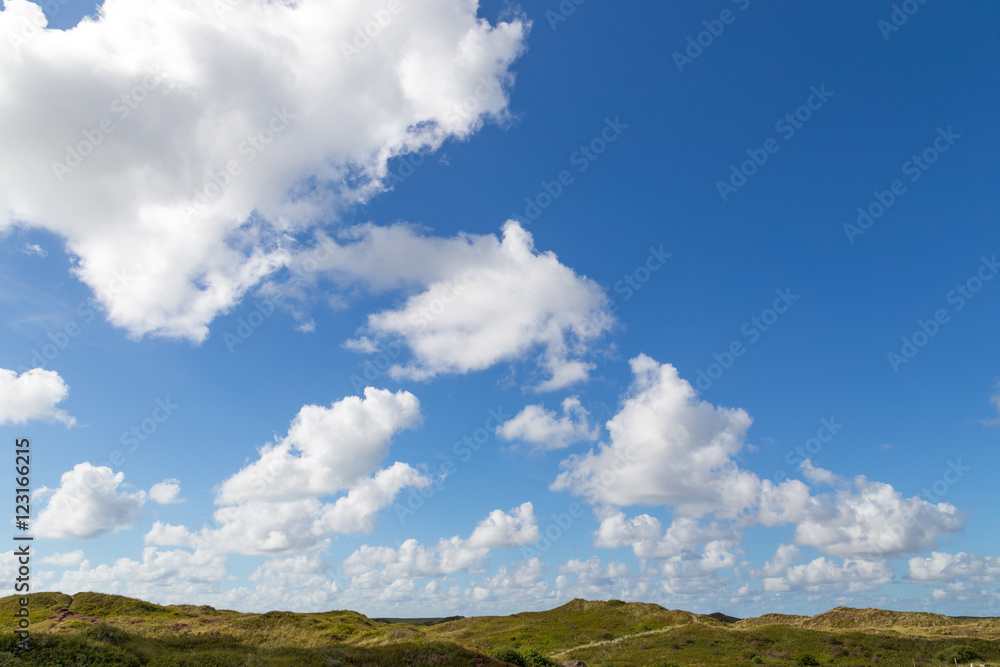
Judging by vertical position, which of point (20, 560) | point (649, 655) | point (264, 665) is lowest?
point (649, 655)

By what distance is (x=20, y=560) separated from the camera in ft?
110

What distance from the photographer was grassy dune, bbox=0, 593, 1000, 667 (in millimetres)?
44688

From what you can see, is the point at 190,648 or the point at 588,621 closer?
the point at 190,648

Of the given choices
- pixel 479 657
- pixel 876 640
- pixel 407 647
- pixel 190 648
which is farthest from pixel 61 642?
pixel 876 640

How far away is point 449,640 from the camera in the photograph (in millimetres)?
65062

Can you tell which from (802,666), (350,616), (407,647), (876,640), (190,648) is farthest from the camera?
(350,616)

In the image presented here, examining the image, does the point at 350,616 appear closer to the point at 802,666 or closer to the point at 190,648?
the point at 190,648

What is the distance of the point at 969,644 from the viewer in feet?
271

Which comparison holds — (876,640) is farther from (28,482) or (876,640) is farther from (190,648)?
(28,482)

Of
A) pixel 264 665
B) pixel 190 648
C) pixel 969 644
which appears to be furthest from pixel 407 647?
pixel 969 644

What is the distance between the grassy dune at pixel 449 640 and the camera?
4469cm

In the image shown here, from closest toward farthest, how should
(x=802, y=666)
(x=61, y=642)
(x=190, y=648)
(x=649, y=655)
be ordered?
(x=61, y=642) < (x=190, y=648) < (x=802, y=666) < (x=649, y=655)

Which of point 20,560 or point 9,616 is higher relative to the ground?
point 20,560

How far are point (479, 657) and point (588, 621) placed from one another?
11550 cm
